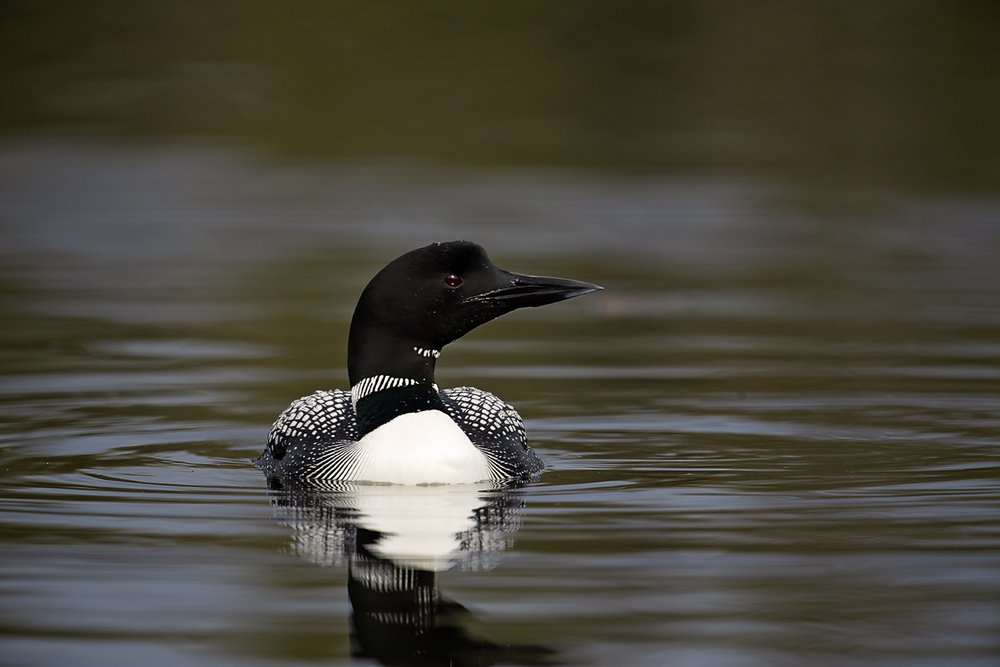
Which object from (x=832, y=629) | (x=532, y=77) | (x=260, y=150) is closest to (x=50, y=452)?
(x=832, y=629)

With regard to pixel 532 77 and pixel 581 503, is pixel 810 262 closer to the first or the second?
pixel 581 503

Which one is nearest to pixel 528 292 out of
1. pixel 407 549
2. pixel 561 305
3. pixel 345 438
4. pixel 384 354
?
pixel 384 354

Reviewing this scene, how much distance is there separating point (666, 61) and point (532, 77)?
6.15ft

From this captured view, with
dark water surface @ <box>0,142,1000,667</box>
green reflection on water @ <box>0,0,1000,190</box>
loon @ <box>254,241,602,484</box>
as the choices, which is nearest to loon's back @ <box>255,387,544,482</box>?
loon @ <box>254,241,602,484</box>

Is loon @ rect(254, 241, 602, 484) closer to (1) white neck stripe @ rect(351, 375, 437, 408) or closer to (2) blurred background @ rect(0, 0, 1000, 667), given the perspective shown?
(1) white neck stripe @ rect(351, 375, 437, 408)

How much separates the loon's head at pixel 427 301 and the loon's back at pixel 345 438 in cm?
23

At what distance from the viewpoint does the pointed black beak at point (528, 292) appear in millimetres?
5980

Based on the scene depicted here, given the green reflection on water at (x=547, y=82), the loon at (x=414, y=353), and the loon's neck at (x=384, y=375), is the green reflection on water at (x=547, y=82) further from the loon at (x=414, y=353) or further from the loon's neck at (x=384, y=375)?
the loon's neck at (x=384, y=375)

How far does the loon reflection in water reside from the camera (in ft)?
13.3

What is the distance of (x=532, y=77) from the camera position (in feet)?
68.7

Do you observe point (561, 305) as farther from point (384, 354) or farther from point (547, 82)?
point (547, 82)

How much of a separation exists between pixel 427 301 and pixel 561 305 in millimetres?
4639

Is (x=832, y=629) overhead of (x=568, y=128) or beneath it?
beneath

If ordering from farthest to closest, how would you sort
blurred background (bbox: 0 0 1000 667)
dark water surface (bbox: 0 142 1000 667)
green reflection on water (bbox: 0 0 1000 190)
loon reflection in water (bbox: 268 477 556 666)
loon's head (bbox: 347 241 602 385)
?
1. green reflection on water (bbox: 0 0 1000 190)
2. loon's head (bbox: 347 241 602 385)
3. blurred background (bbox: 0 0 1000 667)
4. dark water surface (bbox: 0 142 1000 667)
5. loon reflection in water (bbox: 268 477 556 666)
